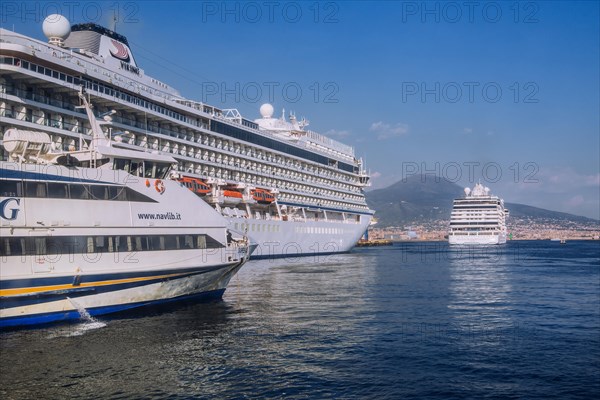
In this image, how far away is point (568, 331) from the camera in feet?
58.4

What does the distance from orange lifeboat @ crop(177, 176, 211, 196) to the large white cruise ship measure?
13 cm

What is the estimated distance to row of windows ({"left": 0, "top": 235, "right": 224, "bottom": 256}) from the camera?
1716cm

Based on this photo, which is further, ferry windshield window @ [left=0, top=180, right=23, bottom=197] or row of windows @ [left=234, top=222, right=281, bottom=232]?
row of windows @ [left=234, top=222, right=281, bottom=232]

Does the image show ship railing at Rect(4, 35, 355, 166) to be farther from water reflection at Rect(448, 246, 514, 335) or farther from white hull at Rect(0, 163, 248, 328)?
water reflection at Rect(448, 246, 514, 335)

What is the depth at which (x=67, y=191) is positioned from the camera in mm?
18359

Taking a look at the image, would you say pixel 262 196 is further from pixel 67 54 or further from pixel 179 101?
pixel 67 54

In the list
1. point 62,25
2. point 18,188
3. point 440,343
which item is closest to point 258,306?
point 440,343

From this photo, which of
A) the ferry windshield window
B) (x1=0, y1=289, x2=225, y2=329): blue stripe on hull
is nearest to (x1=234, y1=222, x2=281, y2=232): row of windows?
(x1=0, y1=289, x2=225, y2=329): blue stripe on hull

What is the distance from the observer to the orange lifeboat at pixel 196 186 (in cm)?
4500

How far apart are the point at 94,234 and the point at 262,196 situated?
35.4 metres

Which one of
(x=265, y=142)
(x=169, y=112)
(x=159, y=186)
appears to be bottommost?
(x=159, y=186)

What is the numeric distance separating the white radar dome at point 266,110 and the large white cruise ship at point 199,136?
146 mm

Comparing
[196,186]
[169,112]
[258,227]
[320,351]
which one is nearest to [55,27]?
[169,112]

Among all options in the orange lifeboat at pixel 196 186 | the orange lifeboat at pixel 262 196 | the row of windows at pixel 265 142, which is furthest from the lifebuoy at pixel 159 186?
the row of windows at pixel 265 142
